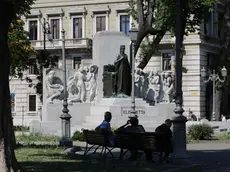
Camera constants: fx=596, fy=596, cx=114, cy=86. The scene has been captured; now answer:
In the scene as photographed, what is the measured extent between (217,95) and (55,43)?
60.5 ft

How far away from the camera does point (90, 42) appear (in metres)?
58.8

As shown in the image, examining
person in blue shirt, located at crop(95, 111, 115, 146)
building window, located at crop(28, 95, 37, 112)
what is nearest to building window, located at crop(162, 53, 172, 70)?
building window, located at crop(28, 95, 37, 112)

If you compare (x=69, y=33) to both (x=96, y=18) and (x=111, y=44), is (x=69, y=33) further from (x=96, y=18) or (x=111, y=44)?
(x=111, y=44)

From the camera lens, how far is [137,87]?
32688 mm

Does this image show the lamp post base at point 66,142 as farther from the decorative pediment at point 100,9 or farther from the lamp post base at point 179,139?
the decorative pediment at point 100,9

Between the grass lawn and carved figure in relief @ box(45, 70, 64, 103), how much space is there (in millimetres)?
15838

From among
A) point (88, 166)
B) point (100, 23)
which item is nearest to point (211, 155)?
point (88, 166)

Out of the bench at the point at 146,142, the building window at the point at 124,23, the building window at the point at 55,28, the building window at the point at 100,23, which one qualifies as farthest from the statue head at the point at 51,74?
the building window at the point at 55,28

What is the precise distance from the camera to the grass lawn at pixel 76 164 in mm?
13016

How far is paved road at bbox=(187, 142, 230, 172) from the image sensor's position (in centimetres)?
1603

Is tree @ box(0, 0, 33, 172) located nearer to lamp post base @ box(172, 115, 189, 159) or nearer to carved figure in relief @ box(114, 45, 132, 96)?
lamp post base @ box(172, 115, 189, 159)

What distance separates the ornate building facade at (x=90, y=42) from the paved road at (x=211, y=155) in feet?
99.4

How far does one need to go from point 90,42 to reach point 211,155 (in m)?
39.9

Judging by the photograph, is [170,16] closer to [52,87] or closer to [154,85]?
[154,85]
